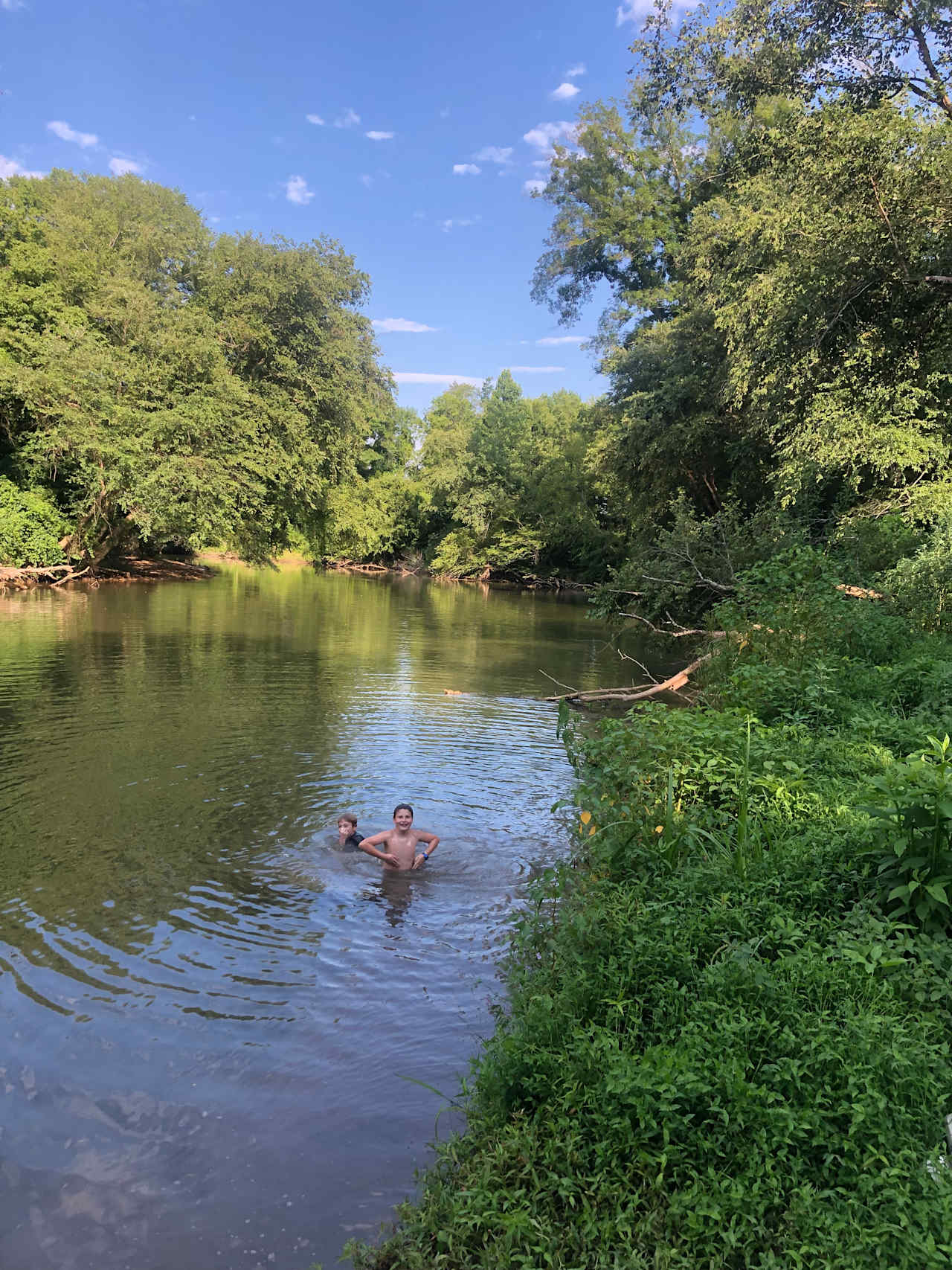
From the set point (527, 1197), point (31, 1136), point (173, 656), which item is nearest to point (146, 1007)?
point (31, 1136)

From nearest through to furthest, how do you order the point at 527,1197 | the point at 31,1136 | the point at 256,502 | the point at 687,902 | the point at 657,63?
the point at 527,1197, the point at 31,1136, the point at 687,902, the point at 657,63, the point at 256,502

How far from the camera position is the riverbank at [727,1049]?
9.32ft

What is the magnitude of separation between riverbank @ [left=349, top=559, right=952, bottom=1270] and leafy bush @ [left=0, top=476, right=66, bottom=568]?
30.9 meters

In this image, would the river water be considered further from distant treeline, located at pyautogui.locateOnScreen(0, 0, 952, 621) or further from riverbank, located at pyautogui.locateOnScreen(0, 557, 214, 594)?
riverbank, located at pyautogui.locateOnScreen(0, 557, 214, 594)

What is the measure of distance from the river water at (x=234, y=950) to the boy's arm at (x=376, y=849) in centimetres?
18

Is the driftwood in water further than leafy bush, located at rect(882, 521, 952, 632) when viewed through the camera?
Yes

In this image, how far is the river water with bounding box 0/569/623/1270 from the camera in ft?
12.1

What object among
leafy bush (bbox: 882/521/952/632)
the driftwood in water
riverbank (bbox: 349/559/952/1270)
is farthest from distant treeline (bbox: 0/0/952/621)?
riverbank (bbox: 349/559/952/1270)

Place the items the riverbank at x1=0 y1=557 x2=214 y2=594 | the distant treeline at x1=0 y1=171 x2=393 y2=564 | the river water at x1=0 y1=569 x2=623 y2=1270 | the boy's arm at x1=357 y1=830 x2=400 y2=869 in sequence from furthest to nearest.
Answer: the riverbank at x1=0 y1=557 x2=214 y2=594, the distant treeline at x1=0 y1=171 x2=393 y2=564, the boy's arm at x1=357 y1=830 x2=400 y2=869, the river water at x1=0 y1=569 x2=623 y2=1270

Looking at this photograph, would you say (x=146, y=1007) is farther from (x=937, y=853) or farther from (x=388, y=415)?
(x=388, y=415)

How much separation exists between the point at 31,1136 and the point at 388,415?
140 ft

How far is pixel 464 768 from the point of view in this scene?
38.7 feet

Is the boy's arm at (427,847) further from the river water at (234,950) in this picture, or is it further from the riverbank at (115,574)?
the riverbank at (115,574)

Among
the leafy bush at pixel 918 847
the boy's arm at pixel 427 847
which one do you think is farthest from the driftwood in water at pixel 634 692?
the leafy bush at pixel 918 847
